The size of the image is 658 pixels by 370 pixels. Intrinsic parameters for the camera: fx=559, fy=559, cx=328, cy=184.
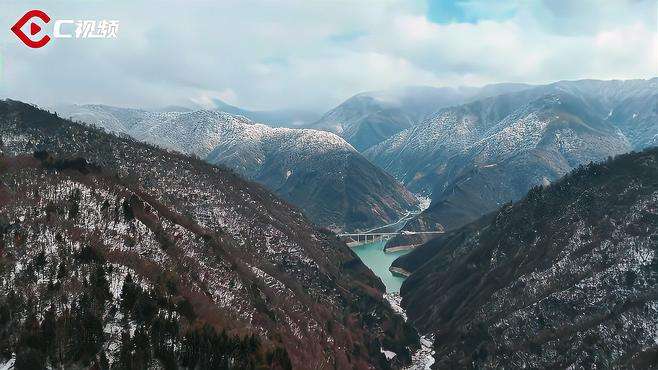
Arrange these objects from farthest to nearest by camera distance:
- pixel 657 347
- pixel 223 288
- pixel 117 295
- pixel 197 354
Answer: pixel 223 288 < pixel 657 347 < pixel 117 295 < pixel 197 354

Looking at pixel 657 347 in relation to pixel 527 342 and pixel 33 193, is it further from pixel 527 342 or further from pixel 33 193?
pixel 33 193

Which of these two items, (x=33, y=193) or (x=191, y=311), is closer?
(x=191, y=311)

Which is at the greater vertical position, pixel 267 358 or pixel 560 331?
pixel 267 358

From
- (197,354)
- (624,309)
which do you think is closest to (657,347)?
(624,309)

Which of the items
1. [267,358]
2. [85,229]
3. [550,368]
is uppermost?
[85,229]

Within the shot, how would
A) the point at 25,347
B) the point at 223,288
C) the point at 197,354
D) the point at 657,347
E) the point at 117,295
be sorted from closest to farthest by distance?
the point at 25,347, the point at 197,354, the point at 117,295, the point at 657,347, the point at 223,288

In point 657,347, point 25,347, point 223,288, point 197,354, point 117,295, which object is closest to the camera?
point 25,347

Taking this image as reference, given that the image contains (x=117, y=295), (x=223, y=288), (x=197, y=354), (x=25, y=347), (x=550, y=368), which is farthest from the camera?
(x=223, y=288)

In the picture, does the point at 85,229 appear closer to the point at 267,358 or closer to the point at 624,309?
the point at 267,358

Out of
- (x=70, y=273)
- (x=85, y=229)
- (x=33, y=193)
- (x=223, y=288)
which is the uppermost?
(x=33, y=193)

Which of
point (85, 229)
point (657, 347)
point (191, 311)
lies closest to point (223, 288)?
point (191, 311)
